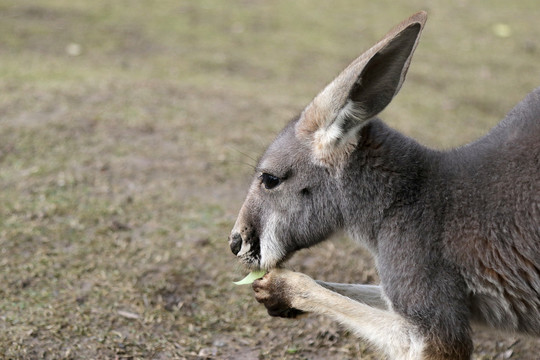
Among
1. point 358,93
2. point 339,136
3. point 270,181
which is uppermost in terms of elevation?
point 358,93

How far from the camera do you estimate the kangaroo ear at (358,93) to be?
112 inches

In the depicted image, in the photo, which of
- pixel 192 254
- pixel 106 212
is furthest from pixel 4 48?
pixel 192 254

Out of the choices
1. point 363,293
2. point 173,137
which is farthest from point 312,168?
point 173,137

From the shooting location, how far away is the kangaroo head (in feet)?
9.78

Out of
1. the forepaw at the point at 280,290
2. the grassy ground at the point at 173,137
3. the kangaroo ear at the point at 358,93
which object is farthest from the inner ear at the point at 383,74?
the grassy ground at the point at 173,137

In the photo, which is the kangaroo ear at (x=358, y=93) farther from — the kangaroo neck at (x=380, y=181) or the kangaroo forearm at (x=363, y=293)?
the kangaroo forearm at (x=363, y=293)

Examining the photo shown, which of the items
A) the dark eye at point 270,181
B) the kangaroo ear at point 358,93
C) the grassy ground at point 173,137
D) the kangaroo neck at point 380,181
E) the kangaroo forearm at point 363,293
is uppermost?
the kangaroo ear at point 358,93

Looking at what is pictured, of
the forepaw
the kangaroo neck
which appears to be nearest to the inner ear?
the kangaroo neck

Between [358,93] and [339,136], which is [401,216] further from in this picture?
[358,93]

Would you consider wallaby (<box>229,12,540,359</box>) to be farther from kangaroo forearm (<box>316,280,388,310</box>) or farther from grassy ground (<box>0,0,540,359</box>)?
grassy ground (<box>0,0,540,359</box>)

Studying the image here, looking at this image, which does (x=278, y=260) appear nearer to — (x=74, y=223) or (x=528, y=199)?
(x=528, y=199)

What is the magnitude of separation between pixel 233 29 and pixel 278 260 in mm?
7400

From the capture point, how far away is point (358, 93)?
2982 millimetres

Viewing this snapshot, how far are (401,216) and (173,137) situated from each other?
359 centimetres
